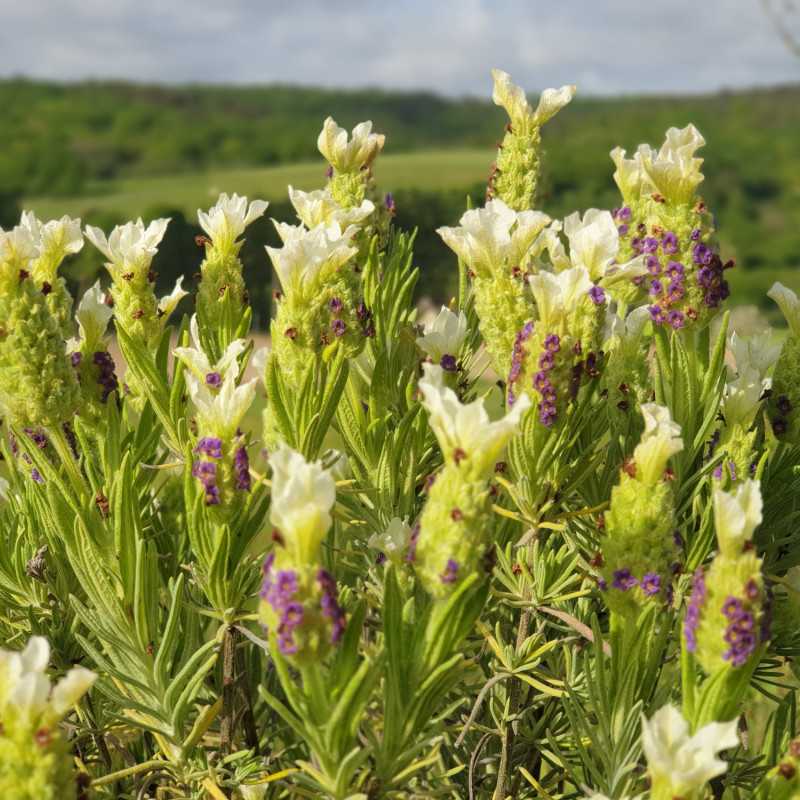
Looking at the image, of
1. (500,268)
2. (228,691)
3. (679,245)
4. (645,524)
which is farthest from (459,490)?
(679,245)

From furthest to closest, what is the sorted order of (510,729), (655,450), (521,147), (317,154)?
(317,154) → (521,147) → (510,729) → (655,450)

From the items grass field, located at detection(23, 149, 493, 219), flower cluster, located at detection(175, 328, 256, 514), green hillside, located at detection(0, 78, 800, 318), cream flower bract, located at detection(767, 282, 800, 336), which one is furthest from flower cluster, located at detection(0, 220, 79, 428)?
green hillside, located at detection(0, 78, 800, 318)

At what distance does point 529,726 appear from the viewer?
187 cm

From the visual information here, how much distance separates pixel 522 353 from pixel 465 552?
14.9 inches

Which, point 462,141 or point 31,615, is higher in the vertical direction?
point 462,141

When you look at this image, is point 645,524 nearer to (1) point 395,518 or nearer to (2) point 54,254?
(1) point 395,518

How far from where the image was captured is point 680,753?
3.72ft

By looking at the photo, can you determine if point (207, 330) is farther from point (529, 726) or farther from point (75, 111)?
point (75, 111)

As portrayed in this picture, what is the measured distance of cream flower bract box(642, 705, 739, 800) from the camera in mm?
1120

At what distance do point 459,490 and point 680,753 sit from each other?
399 millimetres

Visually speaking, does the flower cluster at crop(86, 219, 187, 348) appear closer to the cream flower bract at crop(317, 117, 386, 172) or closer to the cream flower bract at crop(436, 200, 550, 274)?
the cream flower bract at crop(317, 117, 386, 172)

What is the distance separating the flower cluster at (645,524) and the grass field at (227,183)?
2467 centimetres

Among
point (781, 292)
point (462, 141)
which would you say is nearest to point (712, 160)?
point (462, 141)

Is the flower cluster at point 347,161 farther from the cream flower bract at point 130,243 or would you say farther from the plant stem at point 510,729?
the plant stem at point 510,729
